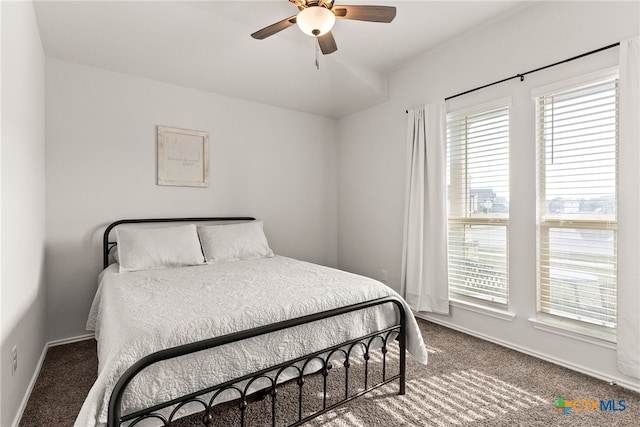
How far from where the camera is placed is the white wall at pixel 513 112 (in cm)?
225

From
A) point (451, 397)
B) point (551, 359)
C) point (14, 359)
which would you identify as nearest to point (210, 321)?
point (14, 359)

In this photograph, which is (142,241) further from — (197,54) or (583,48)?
(583,48)

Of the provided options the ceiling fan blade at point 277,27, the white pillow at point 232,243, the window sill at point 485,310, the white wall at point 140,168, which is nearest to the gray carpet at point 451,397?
the window sill at point 485,310

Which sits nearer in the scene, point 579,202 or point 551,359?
point 579,202

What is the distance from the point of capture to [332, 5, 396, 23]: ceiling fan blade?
2055mm

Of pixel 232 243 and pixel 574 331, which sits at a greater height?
pixel 232 243

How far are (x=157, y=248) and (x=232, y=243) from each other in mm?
665

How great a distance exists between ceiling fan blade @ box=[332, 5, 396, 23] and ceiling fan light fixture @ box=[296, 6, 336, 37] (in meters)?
0.06

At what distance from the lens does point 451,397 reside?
2.00 meters

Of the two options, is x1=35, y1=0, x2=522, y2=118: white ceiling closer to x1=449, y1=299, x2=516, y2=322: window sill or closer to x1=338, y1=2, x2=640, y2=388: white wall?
x1=338, y1=2, x2=640, y2=388: white wall

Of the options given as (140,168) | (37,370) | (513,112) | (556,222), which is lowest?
(37,370)

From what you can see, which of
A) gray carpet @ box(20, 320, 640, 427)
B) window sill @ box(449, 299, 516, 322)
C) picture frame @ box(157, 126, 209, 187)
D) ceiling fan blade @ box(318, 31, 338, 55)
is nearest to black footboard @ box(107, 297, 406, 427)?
gray carpet @ box(20, 320, 640, 427)

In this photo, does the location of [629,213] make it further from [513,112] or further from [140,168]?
[140,168]

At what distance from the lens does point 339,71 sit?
12.0 feet
